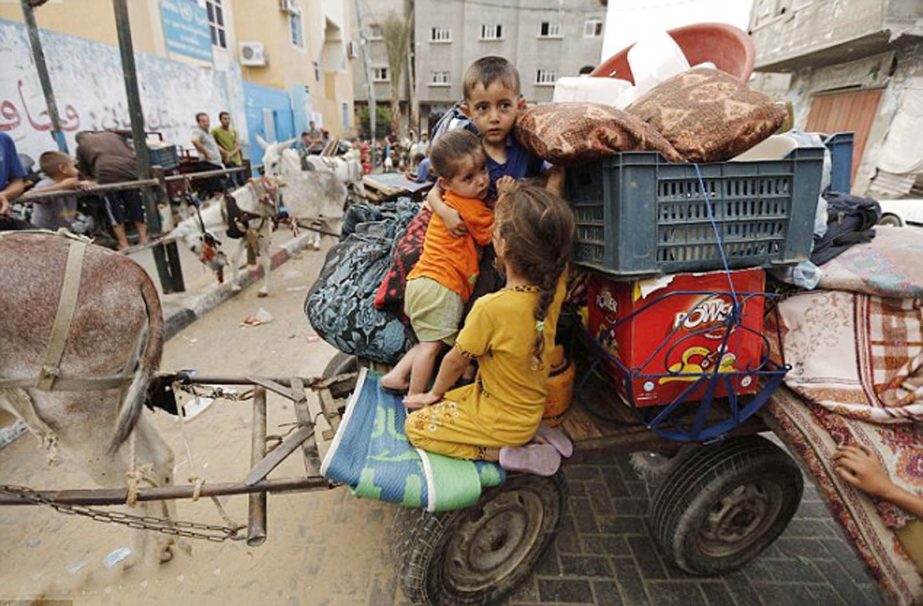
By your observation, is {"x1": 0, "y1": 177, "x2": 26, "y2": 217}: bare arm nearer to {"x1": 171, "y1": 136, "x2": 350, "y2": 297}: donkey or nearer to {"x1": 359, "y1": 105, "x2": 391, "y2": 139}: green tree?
{"x1": 171, "y1": 136, "x2": 350, "y2": 297}: donkey

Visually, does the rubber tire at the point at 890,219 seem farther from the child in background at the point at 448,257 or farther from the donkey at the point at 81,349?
the donkey at the point at 81,349

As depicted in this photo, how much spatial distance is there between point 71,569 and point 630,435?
303 centimetres

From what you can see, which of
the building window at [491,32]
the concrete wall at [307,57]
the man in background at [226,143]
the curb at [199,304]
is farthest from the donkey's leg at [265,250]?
the building window at [491,32]

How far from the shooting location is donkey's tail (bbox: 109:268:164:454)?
2.12 m

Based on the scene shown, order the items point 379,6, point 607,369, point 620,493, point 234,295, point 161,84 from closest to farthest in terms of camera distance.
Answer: point 607,369 < point 620,493 < point 234,295 < point 161,84 < point 379,6

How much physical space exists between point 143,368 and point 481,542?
A: 1.77 metres

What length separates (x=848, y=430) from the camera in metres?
1.77

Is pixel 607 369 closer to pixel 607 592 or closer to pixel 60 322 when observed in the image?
pixel 607 592

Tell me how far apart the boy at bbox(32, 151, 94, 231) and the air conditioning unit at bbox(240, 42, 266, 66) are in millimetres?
11265

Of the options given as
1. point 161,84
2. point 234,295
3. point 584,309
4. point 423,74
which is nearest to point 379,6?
point 423,74

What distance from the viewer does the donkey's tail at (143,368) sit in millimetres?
2115

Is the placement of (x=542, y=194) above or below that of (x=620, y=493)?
above

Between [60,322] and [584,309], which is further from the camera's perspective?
[584,309]

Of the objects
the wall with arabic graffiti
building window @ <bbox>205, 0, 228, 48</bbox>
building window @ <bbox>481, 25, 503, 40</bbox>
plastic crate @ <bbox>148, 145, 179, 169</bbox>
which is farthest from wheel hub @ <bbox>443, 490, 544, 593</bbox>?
building window @ <bbox>481, 25, 503, 40</bbox>
